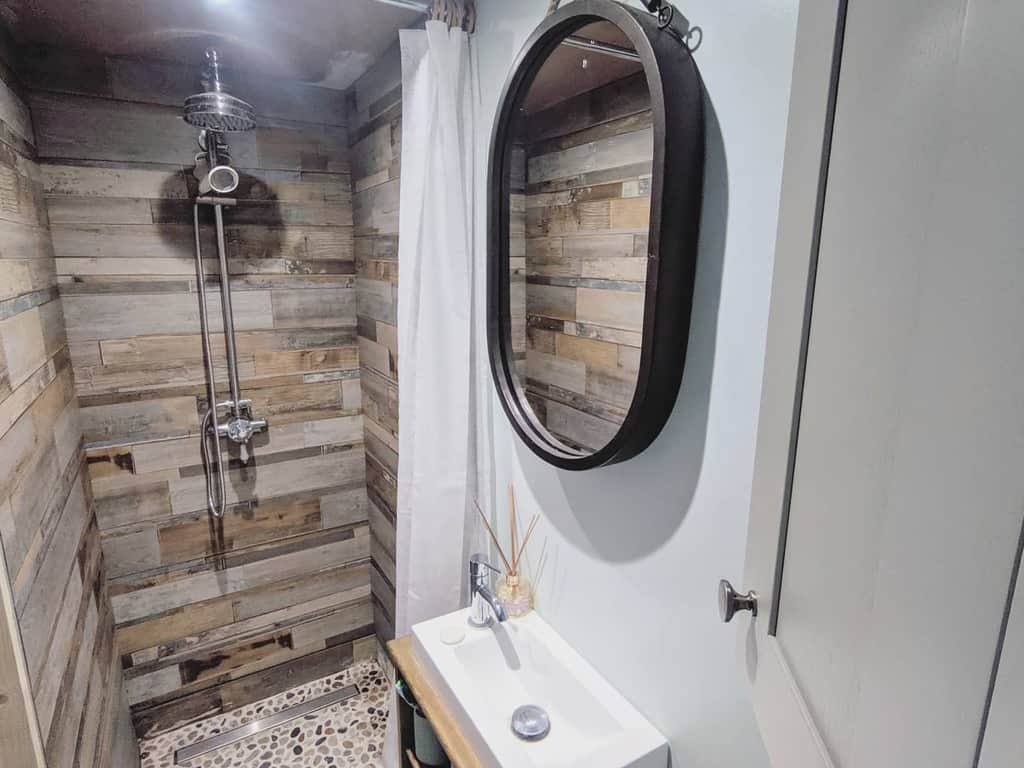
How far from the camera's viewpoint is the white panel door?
0.36 m

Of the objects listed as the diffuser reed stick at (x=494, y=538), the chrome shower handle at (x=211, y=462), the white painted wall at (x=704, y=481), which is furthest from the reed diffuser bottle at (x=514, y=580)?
the chrome shower handle at (x=211, y=462)

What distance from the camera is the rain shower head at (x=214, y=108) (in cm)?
163

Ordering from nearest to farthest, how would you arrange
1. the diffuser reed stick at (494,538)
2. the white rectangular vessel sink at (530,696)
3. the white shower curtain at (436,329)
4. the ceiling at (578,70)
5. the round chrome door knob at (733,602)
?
the round chrome door knob at (733,602), the ceiling at (578,70), the white rectangular vessel sink at (530,696), the white shower curtain at (436,329), the diffuser reed stick at (494,538)

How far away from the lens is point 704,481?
993mm

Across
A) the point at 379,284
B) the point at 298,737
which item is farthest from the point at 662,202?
the point at 298,737

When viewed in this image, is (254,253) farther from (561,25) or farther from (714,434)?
(714,434)

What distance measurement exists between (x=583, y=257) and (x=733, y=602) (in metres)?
0.69

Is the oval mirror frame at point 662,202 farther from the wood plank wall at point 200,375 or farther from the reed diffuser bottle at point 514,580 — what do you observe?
the wood plank wall at point 200,375

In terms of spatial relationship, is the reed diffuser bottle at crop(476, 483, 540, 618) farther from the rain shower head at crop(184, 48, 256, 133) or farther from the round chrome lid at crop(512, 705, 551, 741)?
the rain shower head at crop(184, 48, 256, 133)

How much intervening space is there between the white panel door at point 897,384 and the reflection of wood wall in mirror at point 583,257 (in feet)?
1.19

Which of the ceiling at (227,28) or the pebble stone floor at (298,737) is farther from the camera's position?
the pebble stone floor at (298,737)

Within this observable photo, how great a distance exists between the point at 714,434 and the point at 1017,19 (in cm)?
69

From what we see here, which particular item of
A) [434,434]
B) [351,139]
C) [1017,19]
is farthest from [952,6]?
[351,139]

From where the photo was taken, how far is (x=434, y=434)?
1640mm
